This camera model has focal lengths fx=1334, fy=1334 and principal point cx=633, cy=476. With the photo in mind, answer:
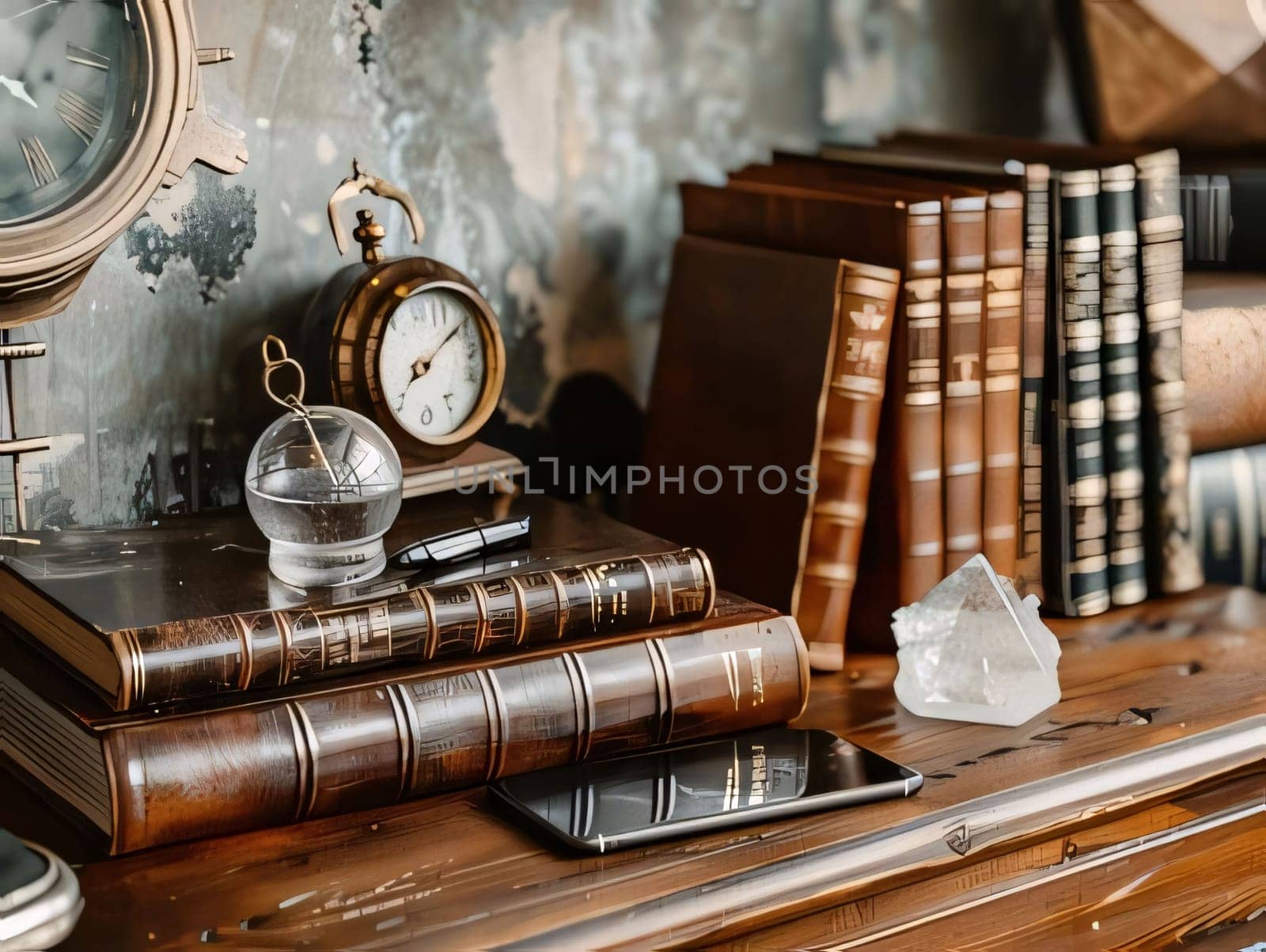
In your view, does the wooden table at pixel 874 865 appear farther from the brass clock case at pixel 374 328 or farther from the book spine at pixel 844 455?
the brass clock case at pixel 374 328

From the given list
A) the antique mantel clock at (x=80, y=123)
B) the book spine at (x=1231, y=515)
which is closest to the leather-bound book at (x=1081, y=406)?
the book spine at (x=1231, y=515)

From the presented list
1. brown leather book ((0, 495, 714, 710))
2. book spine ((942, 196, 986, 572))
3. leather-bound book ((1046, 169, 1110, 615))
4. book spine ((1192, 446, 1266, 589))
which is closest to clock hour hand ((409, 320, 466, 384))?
brown leather book ((0, 495, 714, 710))

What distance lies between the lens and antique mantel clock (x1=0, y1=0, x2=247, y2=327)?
750 millimetres

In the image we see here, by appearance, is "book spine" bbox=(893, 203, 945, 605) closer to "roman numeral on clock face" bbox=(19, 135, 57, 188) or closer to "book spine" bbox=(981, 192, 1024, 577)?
"book spine" bbox=(981, 192, 1024, 577)

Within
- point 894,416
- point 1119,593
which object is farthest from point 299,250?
point 1119,593

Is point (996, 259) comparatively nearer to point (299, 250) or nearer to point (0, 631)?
point (299, 250)

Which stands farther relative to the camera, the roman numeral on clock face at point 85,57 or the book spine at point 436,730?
the roman numeral on clock face at point 85,57

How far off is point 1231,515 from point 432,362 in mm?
652

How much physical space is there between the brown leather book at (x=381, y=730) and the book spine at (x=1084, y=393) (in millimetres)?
311

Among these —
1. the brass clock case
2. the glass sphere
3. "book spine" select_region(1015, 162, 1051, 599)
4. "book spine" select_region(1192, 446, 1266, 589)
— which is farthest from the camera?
"book spine" select_region(1192, 446, 1266, 589)

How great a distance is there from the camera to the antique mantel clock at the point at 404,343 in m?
0.84

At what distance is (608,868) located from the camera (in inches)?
25.1

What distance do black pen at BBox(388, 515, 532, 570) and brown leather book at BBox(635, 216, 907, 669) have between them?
0.20m

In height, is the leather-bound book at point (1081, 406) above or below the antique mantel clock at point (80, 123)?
below
